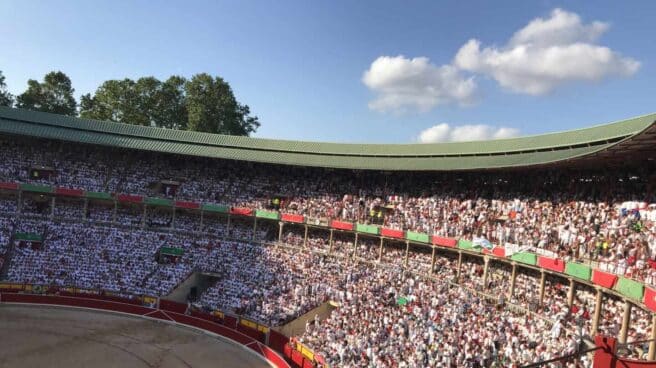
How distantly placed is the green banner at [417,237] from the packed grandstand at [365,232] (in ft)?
1.16

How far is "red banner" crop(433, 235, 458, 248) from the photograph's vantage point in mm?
31922

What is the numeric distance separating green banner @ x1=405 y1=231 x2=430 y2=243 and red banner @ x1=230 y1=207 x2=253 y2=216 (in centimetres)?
1547

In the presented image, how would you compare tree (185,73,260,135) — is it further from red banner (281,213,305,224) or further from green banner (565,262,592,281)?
green banner (565,262,592,281)

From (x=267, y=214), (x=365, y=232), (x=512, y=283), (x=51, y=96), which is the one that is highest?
(x=51, y=96)

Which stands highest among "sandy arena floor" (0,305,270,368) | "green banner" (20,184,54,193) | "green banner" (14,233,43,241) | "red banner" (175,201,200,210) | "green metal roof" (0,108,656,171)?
"green metal roof" (0,108,656,171)

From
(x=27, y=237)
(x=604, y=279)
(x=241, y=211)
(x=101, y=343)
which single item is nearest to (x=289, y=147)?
(x=241, y=211)

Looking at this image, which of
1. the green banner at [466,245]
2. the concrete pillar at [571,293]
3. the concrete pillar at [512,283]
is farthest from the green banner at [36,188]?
the concrete pillar at [571,293]

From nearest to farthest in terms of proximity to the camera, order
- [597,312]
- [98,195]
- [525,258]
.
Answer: [597,312]
[525,258]
[98,195]

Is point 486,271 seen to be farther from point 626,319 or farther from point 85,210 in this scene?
point 85,210

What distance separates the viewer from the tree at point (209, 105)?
79688mm

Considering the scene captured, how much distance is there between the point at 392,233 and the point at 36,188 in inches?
1257

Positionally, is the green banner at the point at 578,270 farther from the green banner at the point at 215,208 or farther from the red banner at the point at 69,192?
the red banner at the point at 69,192

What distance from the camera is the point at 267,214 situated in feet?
143

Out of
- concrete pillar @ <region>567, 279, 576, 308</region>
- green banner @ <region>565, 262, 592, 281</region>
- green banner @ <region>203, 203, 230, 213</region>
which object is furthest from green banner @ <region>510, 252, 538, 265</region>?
green banner @ <region>203, 203, 230, 213</region>
